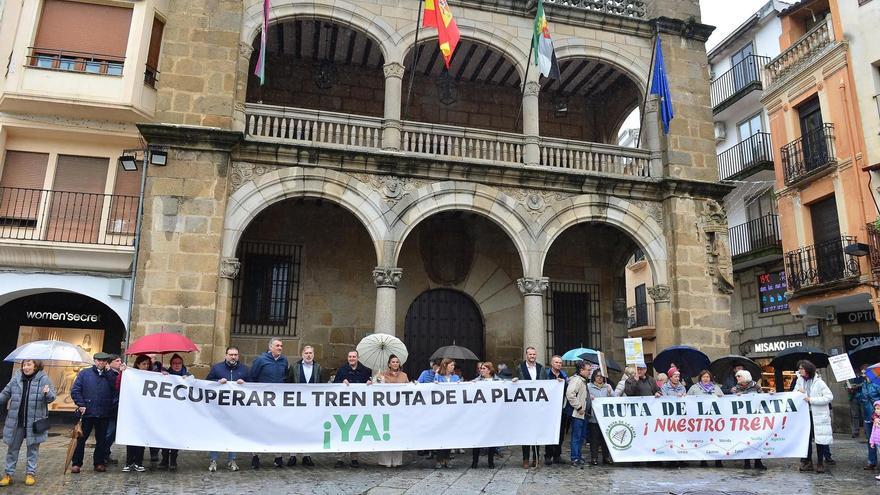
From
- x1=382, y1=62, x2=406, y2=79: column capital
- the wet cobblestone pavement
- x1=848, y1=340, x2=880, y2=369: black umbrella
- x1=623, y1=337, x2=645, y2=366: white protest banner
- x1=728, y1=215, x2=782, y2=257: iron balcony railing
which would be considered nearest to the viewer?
the wet cobblestone pavement

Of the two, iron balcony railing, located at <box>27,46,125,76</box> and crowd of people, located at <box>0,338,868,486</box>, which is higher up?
iron balcony railing, located at <box>27,46,125,76</box>

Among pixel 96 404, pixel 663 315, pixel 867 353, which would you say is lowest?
pixel 96 404

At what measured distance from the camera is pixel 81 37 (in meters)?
13.9

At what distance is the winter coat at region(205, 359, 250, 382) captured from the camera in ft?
29.5

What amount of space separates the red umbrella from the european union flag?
11489mm

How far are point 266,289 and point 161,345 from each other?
206 inches

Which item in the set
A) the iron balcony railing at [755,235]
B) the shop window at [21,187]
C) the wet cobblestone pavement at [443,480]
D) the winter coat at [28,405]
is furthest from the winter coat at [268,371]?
the iron balcony railing at [755,235]

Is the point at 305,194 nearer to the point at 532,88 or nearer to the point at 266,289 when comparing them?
the point at 266,289

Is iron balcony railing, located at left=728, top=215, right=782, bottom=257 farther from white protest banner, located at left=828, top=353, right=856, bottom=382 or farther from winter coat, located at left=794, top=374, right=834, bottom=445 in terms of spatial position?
winter coat, located at left=794, top=374, right=834, bottom=445

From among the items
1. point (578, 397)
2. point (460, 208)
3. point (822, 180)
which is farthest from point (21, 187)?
point (822, 180)

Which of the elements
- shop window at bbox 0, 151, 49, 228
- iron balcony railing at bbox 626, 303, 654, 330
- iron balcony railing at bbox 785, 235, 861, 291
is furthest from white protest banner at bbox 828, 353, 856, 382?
iron balcony railing at bbox 626, 303, 654, 330

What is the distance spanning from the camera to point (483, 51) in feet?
53.4

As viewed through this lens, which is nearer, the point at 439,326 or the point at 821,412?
the point at 821,412

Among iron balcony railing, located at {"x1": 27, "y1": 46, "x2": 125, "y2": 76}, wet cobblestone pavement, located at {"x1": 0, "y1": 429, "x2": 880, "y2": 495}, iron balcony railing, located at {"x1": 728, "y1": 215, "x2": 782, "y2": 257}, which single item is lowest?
wet cobblestone pavement, located at {"x1": 0, "y1": 429, "x2": 880, "y2": 495}
